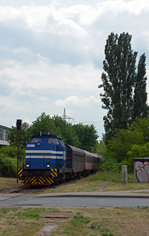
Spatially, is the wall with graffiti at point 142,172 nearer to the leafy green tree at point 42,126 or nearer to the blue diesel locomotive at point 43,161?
the blue diesel locomotive at point 43,161

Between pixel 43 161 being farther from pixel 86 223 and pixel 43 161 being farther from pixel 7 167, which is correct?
pixel 86 223

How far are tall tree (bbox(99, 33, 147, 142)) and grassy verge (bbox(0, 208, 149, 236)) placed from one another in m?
31.0

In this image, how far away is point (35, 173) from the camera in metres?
22.2

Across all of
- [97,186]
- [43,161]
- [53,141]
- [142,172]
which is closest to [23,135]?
[53,141]

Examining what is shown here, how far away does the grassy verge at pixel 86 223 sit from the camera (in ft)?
26.0

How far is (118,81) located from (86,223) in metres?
35.5

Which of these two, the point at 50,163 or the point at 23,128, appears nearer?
the point at 50,163

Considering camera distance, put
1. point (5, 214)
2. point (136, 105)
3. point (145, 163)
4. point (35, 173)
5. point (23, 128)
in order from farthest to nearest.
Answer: point (23, 128)
point (136, 105)
point (145, 163)
point (35, 173)
point (5, 214)

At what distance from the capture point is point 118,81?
4328 cm

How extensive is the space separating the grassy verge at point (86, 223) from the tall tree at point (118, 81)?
31.0 metres

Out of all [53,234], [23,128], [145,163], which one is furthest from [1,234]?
[23,128]

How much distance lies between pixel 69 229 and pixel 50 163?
579 inches

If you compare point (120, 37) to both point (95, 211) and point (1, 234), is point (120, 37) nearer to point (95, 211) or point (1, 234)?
point (95, 211)

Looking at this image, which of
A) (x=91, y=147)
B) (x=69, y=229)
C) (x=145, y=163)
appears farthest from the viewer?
(x=91, y=147)
